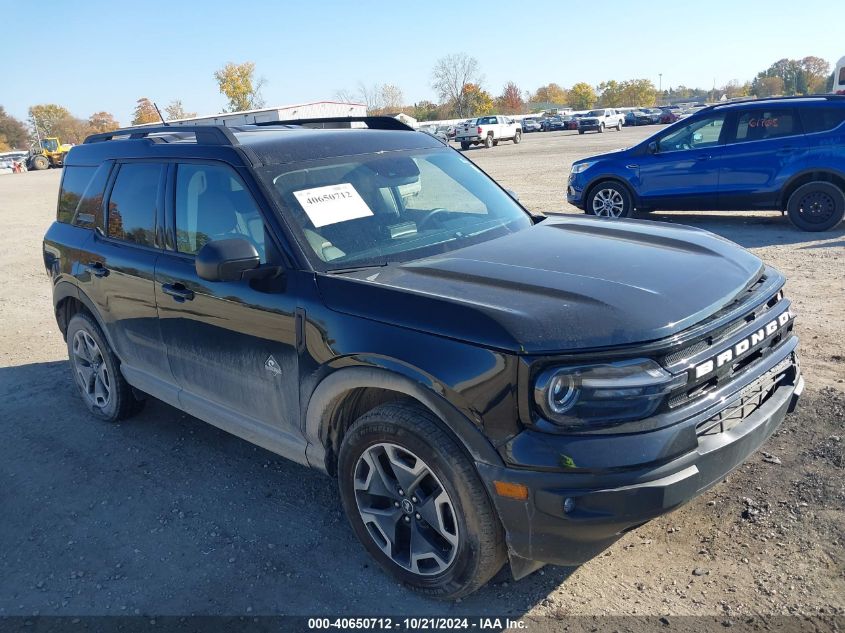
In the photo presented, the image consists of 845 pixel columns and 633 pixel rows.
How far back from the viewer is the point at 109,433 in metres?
5.04

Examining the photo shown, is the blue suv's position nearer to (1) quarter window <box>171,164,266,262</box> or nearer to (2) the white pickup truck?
(1) quarter window <box>171,164,266,262</box>

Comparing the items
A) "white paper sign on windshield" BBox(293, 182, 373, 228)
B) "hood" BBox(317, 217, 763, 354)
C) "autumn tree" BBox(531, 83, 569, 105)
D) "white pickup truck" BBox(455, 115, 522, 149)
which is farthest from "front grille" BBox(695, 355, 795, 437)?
"autumn tree" BBox(531, 83, 569, 105)

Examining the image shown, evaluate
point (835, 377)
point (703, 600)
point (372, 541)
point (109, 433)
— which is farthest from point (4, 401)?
point (835, 377)

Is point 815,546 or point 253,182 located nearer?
point 815,546

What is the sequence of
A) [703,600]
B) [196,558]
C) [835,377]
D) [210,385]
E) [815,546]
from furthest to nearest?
[835,377], [210,385], [196,558], [815,546], [703,600]

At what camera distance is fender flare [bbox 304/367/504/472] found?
2639 millimetres

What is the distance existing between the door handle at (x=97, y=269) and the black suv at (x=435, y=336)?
14mm

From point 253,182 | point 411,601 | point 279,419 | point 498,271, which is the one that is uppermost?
point 253,182

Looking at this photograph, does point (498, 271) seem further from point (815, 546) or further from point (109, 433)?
point (109, 433)

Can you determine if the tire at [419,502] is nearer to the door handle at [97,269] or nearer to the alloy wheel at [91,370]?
the door handle at [97,269]

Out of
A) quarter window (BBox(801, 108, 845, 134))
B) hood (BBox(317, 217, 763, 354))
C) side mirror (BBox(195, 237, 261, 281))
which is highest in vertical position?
quarter window (BBox(801, 108, 845, 134))

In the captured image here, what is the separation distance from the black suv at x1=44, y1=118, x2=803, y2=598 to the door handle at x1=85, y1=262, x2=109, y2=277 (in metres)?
0.01

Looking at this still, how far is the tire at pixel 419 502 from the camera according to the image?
272 centimetres

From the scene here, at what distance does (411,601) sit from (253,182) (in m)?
2.12
